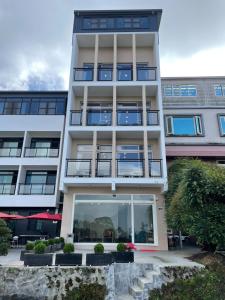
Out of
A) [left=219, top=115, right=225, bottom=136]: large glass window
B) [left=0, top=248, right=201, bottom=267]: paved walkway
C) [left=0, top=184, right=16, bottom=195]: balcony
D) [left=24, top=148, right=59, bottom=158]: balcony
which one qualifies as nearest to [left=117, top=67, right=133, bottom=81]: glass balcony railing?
[left=24, top=148, right=59, bottom=158]: balcony

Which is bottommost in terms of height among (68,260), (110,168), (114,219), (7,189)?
(68,260)

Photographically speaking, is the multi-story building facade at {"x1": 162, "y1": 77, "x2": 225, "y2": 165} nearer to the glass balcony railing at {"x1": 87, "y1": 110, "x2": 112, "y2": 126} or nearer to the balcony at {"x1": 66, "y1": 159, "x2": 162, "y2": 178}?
the balcony at {"x1": 66, "y1": 159, "x2": 162, "y2": 178}

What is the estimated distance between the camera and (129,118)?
651 inches

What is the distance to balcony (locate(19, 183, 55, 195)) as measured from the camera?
1878 cm

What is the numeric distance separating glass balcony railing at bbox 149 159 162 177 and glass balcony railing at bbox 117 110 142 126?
305 cm

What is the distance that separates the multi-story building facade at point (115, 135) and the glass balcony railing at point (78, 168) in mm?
65

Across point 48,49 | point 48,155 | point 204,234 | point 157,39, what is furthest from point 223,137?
point 48,49

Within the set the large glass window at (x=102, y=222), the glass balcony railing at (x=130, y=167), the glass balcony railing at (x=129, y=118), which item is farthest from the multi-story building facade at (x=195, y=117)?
the large glass window at (x=102, y=222)

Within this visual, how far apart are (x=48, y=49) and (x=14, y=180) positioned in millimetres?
11780

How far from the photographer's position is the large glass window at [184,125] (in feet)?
62.8

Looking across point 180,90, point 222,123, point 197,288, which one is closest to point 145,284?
point 197,288

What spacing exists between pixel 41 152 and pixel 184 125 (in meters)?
12.6

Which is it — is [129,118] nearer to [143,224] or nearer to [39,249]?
[143,224]

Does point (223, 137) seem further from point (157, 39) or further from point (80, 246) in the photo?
point (80, 246)
